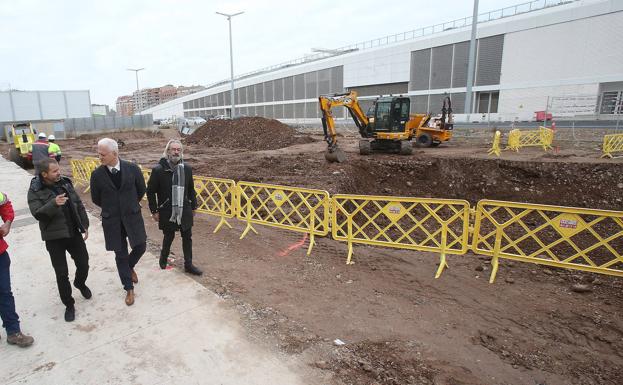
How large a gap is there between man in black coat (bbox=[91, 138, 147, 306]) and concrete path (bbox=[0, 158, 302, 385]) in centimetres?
63

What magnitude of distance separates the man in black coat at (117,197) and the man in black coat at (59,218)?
0.26 metres

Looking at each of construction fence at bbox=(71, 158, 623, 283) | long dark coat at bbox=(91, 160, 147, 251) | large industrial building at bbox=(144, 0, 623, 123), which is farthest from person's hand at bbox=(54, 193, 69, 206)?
large industrial building at bbox=(144, 0, 623, 123)

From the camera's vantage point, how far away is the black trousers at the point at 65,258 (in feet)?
13.0

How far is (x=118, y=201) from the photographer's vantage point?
4.14 metres

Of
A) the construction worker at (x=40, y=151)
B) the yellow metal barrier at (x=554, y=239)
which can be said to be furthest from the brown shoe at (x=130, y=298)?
the construction worker at (x=40, y=151)

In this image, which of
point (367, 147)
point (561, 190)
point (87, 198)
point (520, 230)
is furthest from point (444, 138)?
point (87, 198)

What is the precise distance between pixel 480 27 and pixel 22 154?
41.6 meters

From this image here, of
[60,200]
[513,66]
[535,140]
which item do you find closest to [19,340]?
[60,200]

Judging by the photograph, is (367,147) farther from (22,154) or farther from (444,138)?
(22,154)

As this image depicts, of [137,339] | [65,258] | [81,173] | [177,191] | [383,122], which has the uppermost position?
[383,122]

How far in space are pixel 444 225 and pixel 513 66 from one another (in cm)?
3791

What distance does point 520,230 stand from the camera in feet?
31.1

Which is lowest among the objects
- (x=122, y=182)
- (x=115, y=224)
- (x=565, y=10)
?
(x=115, y=224)

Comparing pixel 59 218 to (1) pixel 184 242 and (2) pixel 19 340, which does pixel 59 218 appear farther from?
(1) pixel 184 242
